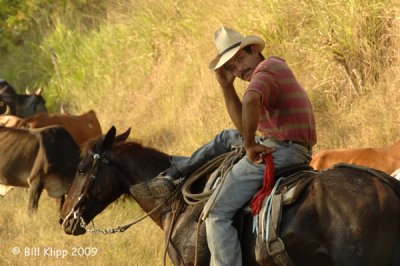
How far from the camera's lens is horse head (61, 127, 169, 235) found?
7.81 meters

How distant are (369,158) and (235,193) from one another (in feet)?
11.7

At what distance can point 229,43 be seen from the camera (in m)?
7.03

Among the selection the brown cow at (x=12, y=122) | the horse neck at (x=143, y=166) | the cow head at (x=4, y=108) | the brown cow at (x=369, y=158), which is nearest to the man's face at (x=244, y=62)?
the horse neck at (x=143, y=166)

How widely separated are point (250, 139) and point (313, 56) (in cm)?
775

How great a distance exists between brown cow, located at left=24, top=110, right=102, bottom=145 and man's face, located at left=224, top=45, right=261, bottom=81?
9644 millimetres

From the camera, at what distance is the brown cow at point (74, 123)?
1644 centimetres

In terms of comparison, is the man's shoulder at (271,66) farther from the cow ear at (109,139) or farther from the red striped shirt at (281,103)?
the cow ear at (109,139)

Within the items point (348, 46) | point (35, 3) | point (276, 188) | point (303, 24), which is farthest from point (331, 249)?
point (35, 3)

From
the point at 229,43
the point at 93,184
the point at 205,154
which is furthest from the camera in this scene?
the point at 93,184

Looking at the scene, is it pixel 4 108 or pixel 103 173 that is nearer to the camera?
pixel 103 173

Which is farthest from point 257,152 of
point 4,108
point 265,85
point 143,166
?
point 4,108

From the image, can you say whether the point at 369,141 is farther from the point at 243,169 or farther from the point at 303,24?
the point at 243,169

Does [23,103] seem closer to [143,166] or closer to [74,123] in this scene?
[74,123]

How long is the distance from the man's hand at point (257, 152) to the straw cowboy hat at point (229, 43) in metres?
0.72
